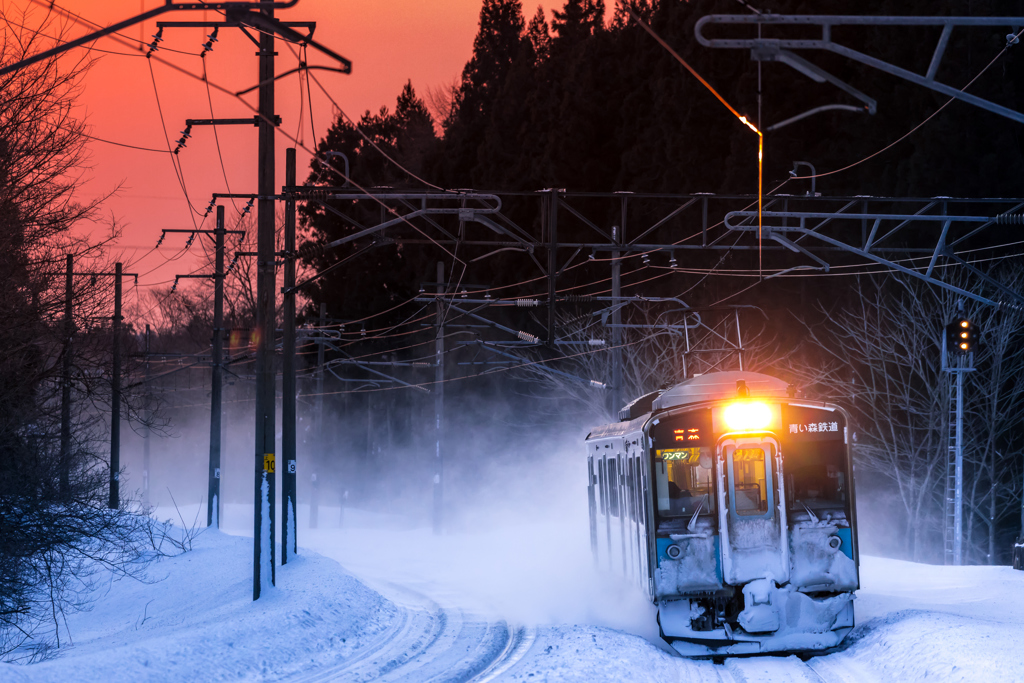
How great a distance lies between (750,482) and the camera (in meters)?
12.8

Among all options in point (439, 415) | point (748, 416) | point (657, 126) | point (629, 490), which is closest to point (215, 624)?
point (629, 490)

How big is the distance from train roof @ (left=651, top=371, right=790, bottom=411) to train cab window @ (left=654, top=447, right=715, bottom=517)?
3.16 ft

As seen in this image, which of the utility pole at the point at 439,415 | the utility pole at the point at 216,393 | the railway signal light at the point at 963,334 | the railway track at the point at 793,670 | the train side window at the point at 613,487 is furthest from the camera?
the utility pole at the point at 439,415

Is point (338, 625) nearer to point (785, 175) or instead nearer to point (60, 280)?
point (60, 280)

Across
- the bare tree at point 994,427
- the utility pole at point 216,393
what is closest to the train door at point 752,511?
the bare tree at point 994,427

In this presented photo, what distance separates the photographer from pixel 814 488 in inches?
504

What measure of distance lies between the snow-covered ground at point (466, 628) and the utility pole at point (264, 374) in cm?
74

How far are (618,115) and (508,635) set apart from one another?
115 ft

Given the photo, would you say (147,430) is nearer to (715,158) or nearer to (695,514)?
(715,158)

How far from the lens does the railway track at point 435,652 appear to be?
497 inches

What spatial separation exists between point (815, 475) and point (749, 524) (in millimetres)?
1025

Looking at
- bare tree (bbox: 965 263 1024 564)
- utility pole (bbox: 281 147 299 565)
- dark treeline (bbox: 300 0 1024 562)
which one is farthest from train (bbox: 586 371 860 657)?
bare tree (bbox: 965 263 1024 564)

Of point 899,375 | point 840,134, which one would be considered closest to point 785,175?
point 840,134

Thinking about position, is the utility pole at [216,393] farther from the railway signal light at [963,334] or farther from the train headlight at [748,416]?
the train headlight at [748,416]
